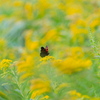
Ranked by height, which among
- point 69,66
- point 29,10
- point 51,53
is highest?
point 29,10

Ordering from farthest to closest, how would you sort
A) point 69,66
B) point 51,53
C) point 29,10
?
point 29,10 → point 51,53 → point 69,66

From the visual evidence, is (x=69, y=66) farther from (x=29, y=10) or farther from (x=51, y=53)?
(x=29, y=10)

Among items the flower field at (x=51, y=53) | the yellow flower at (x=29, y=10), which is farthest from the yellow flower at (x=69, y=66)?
the yellow flower at (x=29, y=10)

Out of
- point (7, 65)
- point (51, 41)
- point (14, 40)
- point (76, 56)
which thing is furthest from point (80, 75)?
point (14, 40)

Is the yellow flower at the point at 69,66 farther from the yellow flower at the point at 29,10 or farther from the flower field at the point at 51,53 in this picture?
the yellow flower at the point at 29,10

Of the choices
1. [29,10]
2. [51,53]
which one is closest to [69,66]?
[51,53]

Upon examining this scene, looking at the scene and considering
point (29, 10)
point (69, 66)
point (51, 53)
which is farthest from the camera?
point (29, 10)

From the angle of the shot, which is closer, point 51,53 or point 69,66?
point 69,66

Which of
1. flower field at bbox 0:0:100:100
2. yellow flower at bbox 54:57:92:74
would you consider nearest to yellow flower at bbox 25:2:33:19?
flower field at bbox 0:0:100:100

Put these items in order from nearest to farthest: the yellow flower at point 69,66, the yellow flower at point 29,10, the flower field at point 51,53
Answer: the flower field at point 51,53
the yellow flower at point 69,66
the yellow flower at point 29,10
